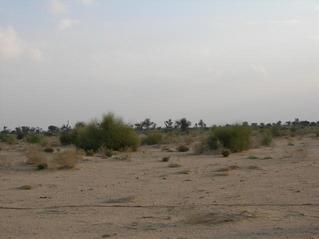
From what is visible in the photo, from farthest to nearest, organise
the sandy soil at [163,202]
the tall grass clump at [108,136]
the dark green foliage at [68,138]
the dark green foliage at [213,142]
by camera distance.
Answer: the dark green foliage at [68,138]
the tall grass clump at [108,136]
the dark green foliage at [213,142]
the sandy soil at [163,202]

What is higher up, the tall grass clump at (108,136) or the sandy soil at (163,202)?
the tall grass clump at (108,136)

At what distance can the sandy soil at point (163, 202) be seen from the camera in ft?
41.2

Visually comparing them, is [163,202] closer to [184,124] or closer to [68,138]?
[68,138]

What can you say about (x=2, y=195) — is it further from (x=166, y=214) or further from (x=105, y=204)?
(x=166, y=214)

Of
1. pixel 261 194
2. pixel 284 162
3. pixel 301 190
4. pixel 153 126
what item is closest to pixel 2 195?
pixel 261 194

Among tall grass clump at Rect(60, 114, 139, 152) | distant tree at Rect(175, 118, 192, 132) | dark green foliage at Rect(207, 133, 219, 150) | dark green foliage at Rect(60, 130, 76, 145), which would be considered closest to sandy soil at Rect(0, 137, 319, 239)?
dark green foliage at Rect(207, 133, 219, 150)

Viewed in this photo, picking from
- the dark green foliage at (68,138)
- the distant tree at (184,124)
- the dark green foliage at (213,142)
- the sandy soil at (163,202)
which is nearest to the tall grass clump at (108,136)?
the dark green foliage at (213,142)

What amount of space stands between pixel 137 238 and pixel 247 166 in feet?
56.0

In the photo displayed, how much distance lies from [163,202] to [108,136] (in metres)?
29.1

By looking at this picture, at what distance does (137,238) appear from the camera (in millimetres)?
11820

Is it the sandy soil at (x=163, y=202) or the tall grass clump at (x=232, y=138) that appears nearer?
the sandy soil at (x=163, y=202)

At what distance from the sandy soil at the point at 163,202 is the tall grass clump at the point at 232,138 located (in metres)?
13.5

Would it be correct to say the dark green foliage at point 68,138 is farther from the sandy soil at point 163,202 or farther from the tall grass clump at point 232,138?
the sandy soil at point 163,202

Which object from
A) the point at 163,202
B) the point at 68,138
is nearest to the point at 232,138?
the point at 68,138
